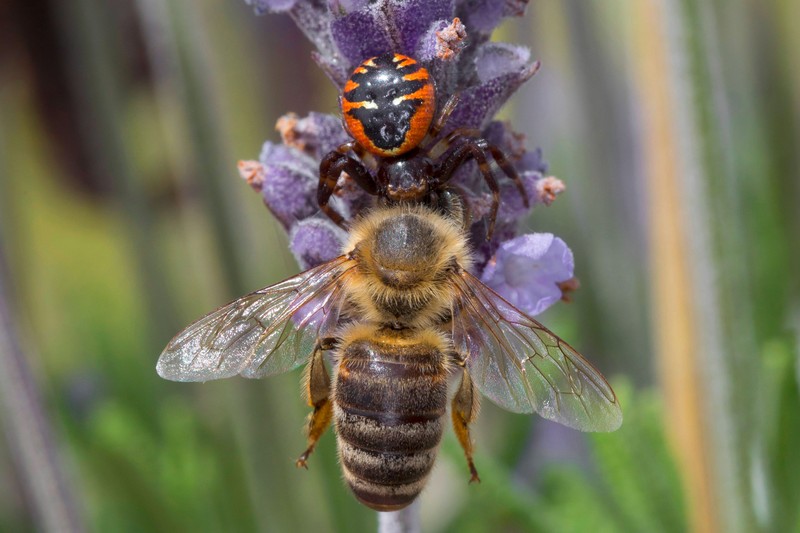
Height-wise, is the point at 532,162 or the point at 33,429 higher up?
the point at 532,162

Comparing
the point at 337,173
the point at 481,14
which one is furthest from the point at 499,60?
the point at 337,173

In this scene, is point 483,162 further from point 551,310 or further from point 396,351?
point 551,310

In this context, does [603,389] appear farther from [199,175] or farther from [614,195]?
[614,195]

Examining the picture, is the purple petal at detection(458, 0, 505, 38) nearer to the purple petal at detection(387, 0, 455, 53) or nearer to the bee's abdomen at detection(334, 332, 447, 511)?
the purple petal at detection(387, 0, 455, 53)

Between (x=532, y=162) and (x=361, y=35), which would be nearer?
(x=361, y=35)

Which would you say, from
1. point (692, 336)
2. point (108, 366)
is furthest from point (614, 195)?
point (108, 366)

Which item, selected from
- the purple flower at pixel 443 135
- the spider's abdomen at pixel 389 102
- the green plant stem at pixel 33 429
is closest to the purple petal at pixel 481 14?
the purple flower at pixel 443 135

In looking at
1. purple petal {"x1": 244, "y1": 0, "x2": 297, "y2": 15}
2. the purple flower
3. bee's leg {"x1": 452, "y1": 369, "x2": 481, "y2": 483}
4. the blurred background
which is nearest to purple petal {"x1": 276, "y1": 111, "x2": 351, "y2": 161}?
the purple flower
